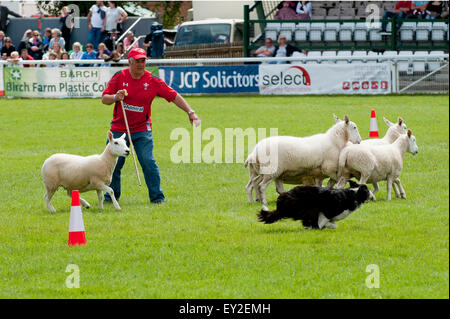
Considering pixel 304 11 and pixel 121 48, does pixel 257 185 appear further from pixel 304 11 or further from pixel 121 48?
pixel 304 11

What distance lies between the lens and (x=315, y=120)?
19.7m

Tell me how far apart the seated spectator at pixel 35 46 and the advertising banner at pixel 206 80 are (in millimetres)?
6709

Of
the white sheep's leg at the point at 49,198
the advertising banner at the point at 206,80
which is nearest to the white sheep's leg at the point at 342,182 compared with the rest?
the white sheep's leg at the point at 49,198

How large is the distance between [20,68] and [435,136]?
1452 centimetres

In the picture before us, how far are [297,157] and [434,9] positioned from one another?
21.8m

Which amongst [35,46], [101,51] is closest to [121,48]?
[101,51]

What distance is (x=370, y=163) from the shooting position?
1045 cm

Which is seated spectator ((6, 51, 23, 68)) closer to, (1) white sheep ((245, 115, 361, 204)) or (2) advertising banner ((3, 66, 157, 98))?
(2) advertising banner ((3, 66, 157, 98))

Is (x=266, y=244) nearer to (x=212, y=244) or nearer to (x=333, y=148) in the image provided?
(x=212, y=244)

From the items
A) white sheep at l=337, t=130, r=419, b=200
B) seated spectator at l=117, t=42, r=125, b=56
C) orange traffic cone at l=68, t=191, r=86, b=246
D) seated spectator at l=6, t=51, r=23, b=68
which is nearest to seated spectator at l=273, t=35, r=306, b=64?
seated spectator at l=117, t=42, r=125, b=56

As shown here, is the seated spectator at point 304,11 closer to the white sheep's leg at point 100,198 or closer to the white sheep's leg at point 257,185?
the white sheep's leg at point 257,185

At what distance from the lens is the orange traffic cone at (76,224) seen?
334 inches

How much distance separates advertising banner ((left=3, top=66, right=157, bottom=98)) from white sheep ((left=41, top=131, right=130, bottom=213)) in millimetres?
15760

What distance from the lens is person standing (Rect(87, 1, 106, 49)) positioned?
31.7 metres
